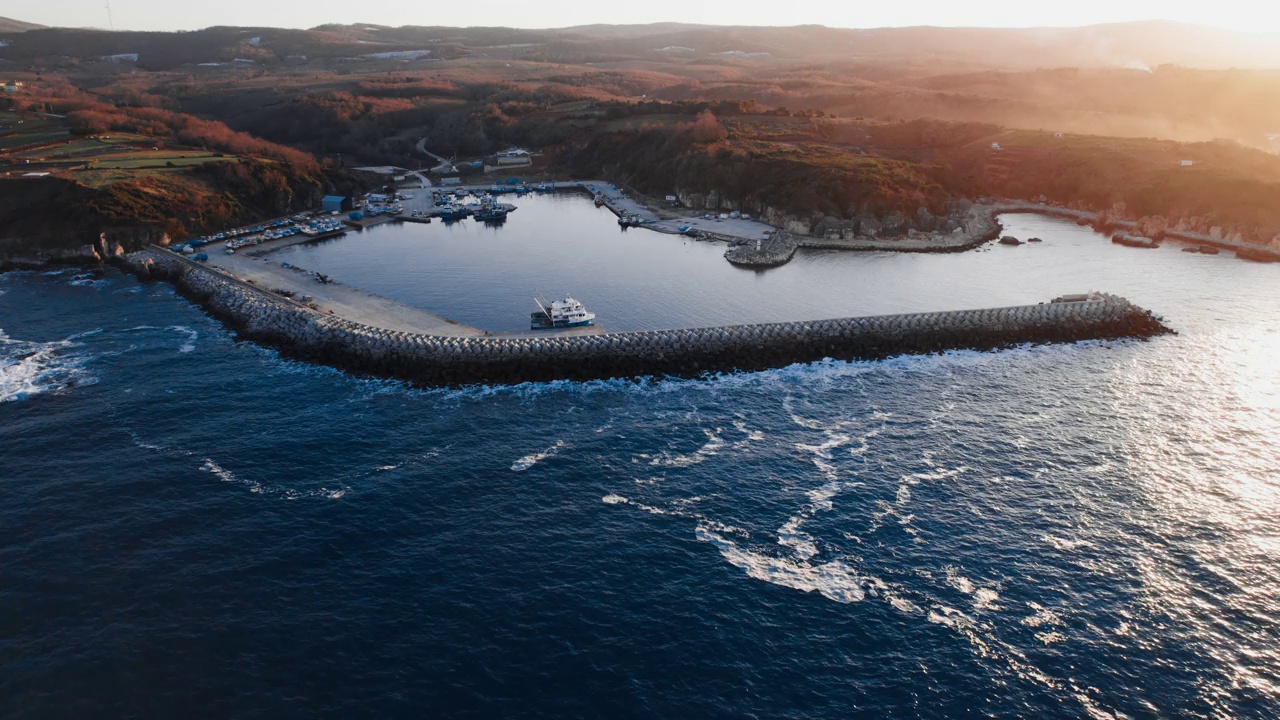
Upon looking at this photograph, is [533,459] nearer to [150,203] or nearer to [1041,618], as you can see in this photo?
[1041,618]

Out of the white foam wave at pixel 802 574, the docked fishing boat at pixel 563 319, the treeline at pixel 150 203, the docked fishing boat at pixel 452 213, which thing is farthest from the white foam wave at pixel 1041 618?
the treeline at pixel 150 203

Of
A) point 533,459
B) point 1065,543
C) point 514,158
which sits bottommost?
point 533,459

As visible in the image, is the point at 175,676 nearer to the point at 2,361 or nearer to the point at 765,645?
the point at 765,645

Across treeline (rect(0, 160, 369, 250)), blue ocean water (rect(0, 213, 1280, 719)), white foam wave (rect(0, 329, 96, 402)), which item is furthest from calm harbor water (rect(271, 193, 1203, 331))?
white foam wave (rect(0, 329, 96, 402))

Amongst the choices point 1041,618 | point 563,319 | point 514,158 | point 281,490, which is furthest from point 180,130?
point 1041,618

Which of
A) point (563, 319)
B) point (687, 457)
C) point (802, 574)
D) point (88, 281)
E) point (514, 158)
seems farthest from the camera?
point (514, 158)

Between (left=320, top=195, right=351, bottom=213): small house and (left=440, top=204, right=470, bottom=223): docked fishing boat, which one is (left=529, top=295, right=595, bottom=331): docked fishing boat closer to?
(left=440, top=204, right=470, bottom=223): docked fishing boat
